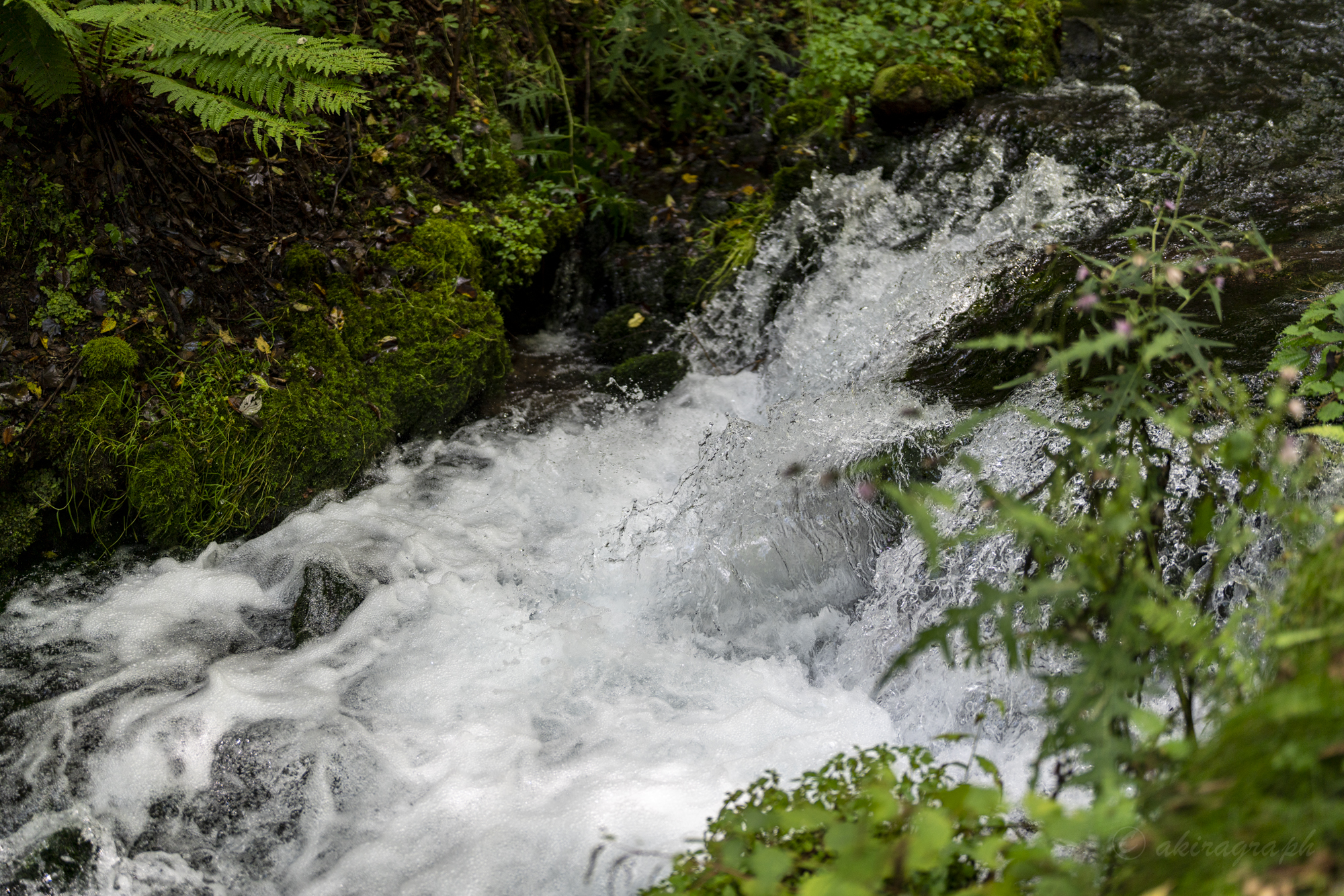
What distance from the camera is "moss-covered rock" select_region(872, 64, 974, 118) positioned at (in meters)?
5.87

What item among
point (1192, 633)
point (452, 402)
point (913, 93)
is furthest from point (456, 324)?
point (1192, 633)

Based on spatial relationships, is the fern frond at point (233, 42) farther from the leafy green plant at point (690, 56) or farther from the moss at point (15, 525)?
the leafy green plant at point (690, 56)

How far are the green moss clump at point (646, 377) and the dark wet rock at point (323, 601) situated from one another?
1.90m

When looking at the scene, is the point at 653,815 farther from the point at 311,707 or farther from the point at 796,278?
the point at 796,278

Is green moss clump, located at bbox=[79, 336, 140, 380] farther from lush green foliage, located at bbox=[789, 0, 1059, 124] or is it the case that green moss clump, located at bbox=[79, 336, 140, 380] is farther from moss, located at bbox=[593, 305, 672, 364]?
lush green foliage, located at bbox=[789, 0, 1059, 124]

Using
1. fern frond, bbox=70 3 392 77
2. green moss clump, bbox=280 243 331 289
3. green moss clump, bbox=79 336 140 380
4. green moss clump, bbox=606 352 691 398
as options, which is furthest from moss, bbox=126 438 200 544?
green moss clump, bbox=606 352 691 398

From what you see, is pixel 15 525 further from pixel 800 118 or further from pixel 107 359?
pixel 800 118

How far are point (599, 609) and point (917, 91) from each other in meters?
4.27

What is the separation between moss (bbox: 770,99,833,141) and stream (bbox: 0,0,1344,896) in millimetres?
784

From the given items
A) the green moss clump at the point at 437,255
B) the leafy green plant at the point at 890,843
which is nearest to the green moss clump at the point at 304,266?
the green moss clump at the point at 437,255

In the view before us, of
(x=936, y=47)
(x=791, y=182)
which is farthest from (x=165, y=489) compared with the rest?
(x=936, y=47)

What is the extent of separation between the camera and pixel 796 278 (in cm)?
524

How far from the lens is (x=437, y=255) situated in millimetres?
4793

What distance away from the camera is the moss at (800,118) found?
6098 mm
